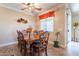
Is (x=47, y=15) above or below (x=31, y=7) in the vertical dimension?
below

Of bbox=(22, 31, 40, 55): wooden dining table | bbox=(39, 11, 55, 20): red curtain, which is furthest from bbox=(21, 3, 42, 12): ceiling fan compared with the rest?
bbox=(22, 31, 40, 55): wooden dining table

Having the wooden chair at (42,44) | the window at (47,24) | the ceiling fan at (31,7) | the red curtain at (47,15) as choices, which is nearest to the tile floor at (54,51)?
the wooden chair at (42,44)

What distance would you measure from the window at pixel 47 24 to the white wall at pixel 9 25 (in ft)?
0.70

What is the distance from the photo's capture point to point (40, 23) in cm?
233

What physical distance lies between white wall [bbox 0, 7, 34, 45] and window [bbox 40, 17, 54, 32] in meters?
0.21

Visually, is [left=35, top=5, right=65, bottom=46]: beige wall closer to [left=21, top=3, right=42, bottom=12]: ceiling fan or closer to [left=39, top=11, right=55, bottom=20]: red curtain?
[left=39, top=11, right=55, bottom=20]: red curtain

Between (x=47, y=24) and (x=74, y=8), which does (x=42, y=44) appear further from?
(x=74, y=8)

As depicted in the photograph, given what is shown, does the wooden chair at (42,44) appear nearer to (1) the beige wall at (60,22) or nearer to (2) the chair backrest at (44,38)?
(2) the chair backrest at (44,38)

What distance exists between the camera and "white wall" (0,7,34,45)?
88.3 inches

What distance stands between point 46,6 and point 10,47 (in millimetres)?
1075

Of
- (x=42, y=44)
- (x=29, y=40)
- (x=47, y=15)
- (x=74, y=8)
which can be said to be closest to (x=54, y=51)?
(x=42, y=44)

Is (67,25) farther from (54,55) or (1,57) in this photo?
(1,57)

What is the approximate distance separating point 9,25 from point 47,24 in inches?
30.7

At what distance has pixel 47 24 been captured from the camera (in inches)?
93.9
